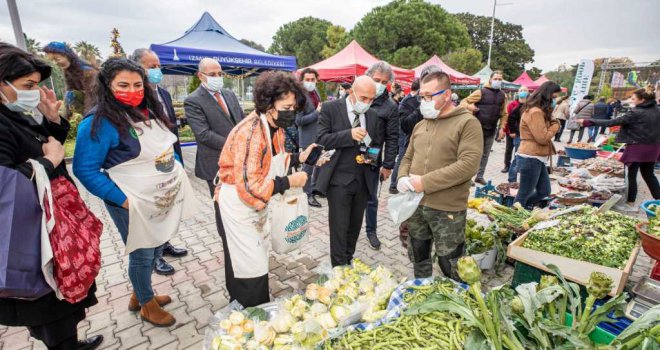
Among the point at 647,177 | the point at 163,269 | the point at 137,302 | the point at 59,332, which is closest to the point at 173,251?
the point at 163,269

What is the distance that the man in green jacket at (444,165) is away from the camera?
2.35 meters

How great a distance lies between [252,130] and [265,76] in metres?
0.41

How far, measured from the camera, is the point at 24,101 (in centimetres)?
166

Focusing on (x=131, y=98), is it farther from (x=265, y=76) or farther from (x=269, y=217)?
(x=269, y=217)

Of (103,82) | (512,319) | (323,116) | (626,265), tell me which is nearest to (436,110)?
(323,116)

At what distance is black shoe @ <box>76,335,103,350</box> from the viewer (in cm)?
238

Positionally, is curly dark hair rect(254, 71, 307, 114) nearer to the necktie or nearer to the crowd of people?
the crowd of people

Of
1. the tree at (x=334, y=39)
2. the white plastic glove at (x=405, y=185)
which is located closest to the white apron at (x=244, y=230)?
the white plastic glove at (x=405, y=185)

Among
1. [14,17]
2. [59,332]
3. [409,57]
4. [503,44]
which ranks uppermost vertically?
[503,44]

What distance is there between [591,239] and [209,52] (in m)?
8.03

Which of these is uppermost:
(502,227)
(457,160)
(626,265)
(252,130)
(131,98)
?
(131,98)

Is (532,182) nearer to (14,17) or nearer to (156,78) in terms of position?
(156,78)

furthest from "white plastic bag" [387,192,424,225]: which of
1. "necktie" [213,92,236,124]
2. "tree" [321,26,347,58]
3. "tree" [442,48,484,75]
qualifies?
"tree" [321,26,347,58]

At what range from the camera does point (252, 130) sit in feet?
6.40
